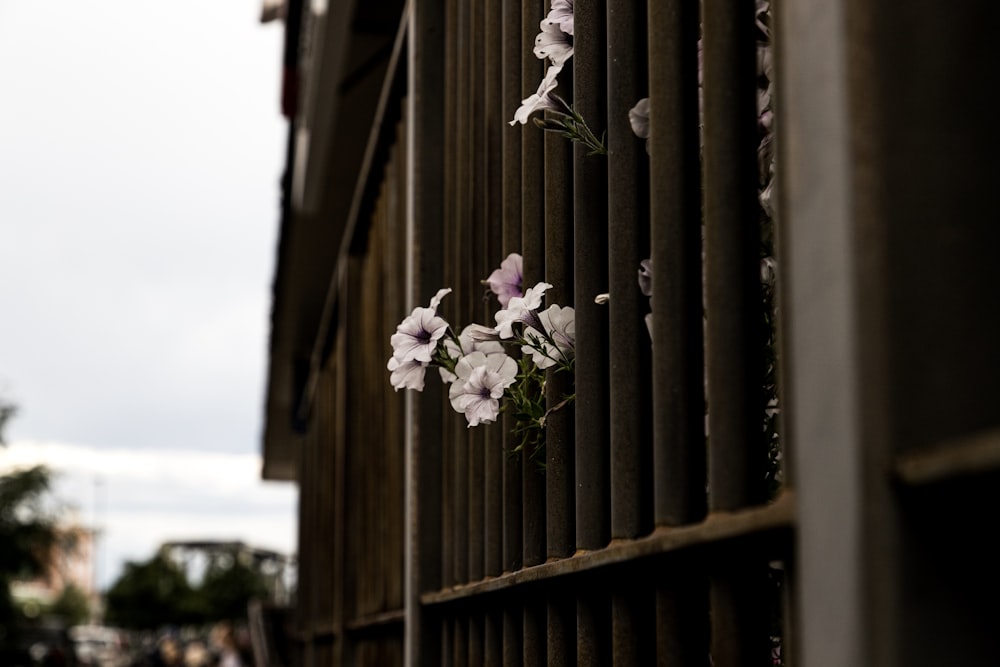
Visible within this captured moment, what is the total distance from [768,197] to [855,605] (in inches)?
29.3

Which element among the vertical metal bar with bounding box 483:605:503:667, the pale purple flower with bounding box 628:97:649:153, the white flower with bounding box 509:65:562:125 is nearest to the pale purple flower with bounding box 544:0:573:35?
the white flower with bounding box 509:65:562:125

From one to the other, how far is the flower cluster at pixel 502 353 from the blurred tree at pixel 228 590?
5503cm

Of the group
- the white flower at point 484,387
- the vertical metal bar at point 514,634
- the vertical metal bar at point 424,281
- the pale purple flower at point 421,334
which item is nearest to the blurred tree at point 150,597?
the vertical metal bar at point 424,281

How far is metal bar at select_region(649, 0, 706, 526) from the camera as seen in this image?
5.12 ft

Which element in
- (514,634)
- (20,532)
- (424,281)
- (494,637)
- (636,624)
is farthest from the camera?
(20,532)

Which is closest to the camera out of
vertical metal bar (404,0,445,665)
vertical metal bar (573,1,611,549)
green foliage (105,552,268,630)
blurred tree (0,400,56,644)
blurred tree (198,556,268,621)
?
vertical metal bar (573,1,611,549)

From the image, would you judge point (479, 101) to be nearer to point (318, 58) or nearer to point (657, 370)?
point (657, 370)

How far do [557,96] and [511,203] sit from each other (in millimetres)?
438

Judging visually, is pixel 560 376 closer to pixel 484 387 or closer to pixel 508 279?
pixel 484 387

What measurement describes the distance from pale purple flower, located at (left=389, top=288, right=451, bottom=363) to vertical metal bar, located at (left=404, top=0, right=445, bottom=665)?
2.76ft

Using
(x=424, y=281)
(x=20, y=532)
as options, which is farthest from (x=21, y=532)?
(x=424, y=281)

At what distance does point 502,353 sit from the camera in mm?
2236

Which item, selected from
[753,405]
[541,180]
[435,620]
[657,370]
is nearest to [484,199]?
[541,180]

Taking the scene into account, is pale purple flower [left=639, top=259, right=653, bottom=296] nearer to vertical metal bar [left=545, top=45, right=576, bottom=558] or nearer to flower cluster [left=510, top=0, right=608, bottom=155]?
flower cluster [left=510, top=0, right=608, bottom=155]
